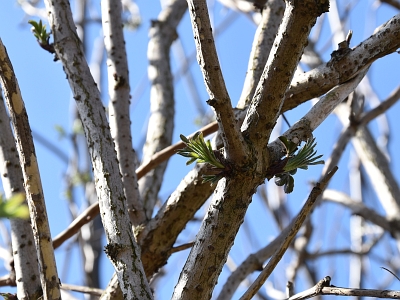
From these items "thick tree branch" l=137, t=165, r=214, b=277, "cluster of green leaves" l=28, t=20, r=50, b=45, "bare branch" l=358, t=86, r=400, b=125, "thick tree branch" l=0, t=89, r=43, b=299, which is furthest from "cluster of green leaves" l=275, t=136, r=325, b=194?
"bare branch" l=358, t=86, r=400, b=125

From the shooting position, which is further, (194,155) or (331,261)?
(331,261)

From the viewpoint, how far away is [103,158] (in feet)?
4.73

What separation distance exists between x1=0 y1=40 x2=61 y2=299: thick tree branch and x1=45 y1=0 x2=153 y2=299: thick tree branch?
0.14 metres

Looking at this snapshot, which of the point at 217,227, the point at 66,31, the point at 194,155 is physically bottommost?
the point at 217,227

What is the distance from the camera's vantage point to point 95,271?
3.94m

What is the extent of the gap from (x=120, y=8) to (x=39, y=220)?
1.37m

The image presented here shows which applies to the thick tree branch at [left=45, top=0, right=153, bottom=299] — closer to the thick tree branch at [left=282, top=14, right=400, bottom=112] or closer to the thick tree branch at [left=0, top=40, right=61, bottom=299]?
the thick tree branch at [left=0, top=40, right=61, bottom=299]

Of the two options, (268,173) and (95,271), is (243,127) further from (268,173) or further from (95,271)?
(95,271)

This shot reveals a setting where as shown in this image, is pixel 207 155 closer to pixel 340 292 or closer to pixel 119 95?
pixel 340 292

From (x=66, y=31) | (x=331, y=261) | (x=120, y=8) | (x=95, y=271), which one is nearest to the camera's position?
(x=66, y=31)

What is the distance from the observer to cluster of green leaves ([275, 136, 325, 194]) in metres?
1.22

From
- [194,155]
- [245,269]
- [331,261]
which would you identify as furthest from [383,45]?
[331,261]

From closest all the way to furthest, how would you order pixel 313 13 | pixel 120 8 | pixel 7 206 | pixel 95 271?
pixel 7 206 < pixel 313 13 < pixel 120 8 < pixel 95 271

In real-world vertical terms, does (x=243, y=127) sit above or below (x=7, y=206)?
above
